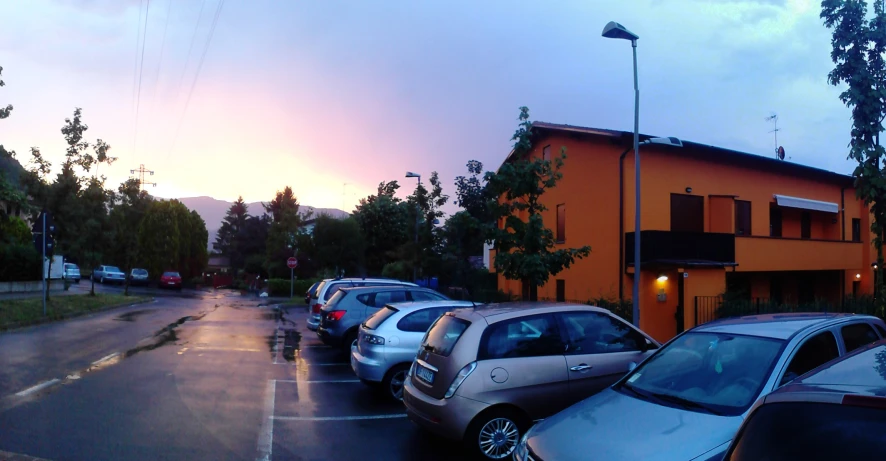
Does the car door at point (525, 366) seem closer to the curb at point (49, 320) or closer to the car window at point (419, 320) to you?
the car window at point (419, 320)

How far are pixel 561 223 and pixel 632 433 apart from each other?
20.3 metres

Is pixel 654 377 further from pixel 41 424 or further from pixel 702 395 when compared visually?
pixel 41 424

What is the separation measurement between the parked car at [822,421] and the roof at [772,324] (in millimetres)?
2246

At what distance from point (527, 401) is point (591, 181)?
656 inches

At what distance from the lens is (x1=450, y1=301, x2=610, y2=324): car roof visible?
7156 mm

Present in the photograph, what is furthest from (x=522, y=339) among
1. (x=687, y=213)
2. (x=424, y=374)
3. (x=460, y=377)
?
(x=687, y=213)

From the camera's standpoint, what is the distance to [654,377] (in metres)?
5.60

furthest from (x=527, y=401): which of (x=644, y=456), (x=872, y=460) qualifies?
(x=872, y=460)

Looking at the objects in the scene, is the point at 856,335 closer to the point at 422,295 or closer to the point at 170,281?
the point at 422,295

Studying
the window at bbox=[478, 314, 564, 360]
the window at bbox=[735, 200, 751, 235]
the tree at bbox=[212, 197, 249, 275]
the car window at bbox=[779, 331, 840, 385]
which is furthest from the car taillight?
the tree at bbox=[212, 197, 249, 275]

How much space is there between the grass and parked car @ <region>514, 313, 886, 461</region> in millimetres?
18289

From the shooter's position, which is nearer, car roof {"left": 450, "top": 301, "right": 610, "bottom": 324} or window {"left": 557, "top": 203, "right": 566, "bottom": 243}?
car roof {"left": 450, "top": 301, "right": 610, "bottom": 324}

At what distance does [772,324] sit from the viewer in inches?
221

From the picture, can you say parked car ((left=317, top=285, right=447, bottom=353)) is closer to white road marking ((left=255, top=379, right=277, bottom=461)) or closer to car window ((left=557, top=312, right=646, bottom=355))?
white road marking ((left=255, top=379, right=277, bottom=461))
